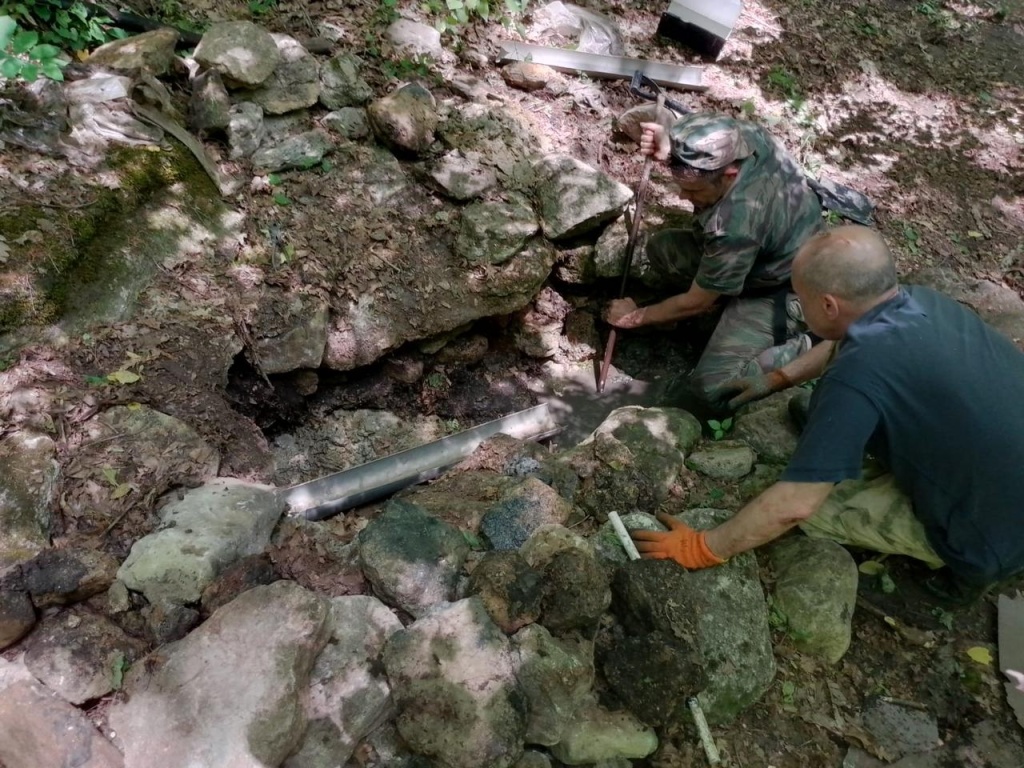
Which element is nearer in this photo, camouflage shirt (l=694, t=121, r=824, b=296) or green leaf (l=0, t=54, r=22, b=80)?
green leaf (l=0, t=54, r=22, b=80)

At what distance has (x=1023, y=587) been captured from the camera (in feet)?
9.33

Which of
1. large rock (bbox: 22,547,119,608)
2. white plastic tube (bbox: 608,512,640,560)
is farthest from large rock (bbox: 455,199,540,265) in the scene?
large rock (bbox: 22,547,119,608)

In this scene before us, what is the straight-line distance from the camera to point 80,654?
1.91m

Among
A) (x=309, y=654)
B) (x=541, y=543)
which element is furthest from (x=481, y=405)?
(x=309, y=654)

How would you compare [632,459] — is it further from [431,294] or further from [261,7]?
[261,7]

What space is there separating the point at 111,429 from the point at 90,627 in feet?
2.91

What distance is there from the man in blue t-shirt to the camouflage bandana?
1274mm

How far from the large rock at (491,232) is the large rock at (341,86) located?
962mm

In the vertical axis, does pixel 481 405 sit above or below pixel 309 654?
below

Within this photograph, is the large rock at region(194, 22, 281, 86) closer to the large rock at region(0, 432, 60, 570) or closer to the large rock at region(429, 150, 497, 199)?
the large rock at region(429, 150, 497, 199)

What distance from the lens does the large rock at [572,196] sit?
13.5 feet

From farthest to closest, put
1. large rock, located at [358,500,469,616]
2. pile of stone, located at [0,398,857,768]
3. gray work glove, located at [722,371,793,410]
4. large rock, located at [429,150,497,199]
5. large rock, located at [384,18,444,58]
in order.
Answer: large rock, located at [384,18,444,58] → large rock, located at [429,150,497,199] → gray work glove, located at [722,371,793,410] → large rock, located at [358,500,469,616] → pile of stone, located at [0,398,857,768]

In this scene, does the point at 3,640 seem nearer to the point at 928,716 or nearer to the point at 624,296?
the point at 928,716

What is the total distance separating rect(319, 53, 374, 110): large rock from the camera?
3910 mm
